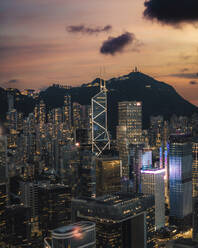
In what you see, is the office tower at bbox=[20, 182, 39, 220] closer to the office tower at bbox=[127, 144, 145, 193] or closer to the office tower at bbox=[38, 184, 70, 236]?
the office tower at bbox=[38, 184, 70, 236]

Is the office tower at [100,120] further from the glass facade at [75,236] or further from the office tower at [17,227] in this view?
the glass facade at [75,236]

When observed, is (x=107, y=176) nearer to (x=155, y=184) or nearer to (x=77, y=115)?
(x=155, y=184)

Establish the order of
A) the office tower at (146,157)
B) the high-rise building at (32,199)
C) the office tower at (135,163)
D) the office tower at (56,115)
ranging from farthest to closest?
the office tower at (56,115), the office tower at (146,157), the office tower at (135,163), the high-rise building at (32,199)

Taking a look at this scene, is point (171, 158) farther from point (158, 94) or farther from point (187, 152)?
point (158, 94)

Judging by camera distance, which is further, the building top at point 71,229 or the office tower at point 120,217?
the office tower at point 120,217

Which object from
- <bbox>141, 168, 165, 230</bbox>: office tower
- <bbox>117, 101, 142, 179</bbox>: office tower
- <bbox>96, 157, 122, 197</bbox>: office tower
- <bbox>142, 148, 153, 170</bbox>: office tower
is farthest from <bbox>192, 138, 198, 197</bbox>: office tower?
<bbox>96, 157, 122, 197</bbox>: office tower

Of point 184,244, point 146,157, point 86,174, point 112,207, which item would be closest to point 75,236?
point 112,207

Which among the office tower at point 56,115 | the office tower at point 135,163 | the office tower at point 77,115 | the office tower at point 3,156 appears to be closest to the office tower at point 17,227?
the office tower at point 3,156
